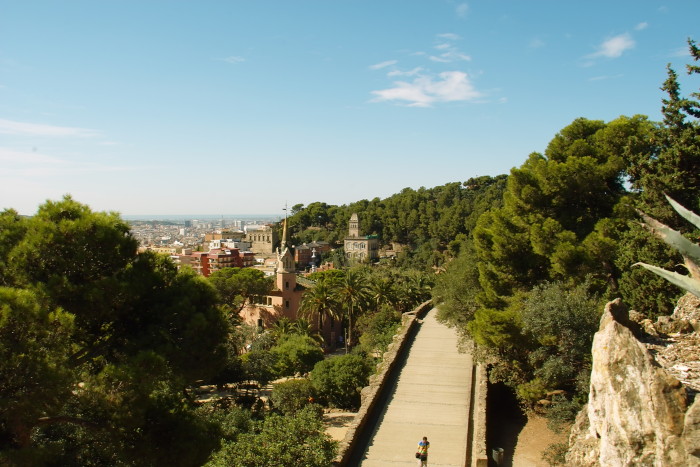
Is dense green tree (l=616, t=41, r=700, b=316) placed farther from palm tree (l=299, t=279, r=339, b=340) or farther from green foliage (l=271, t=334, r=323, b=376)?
palm tree (l=299, t=279, r=339, b=340)

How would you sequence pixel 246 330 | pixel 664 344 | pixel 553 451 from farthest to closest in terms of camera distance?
pixel 246 330 < pixel 553 451 < pixel 664 344

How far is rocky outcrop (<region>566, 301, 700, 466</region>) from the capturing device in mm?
5586

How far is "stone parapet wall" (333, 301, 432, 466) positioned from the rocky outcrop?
4.85 m

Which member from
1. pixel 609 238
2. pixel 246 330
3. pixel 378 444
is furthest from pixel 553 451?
pixel 246 330

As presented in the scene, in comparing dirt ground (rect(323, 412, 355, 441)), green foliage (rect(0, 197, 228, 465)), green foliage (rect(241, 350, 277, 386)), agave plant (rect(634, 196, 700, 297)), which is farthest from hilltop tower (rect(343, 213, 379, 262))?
agave plant (rect(634, 196, 700, 297))

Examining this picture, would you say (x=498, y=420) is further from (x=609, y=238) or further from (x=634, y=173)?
(x=634, y=173)

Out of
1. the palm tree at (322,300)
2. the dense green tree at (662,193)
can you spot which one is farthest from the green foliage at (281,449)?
the palm tree at (322,300)

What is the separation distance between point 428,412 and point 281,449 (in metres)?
4.81

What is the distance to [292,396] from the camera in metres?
17.5

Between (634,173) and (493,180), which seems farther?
(493,180)

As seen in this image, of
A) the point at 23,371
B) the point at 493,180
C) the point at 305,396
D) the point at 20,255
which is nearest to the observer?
the point at 23,371

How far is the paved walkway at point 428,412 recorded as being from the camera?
10.9 metres

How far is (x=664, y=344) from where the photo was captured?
34.1 feet

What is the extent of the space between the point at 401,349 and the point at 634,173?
9.15 m
